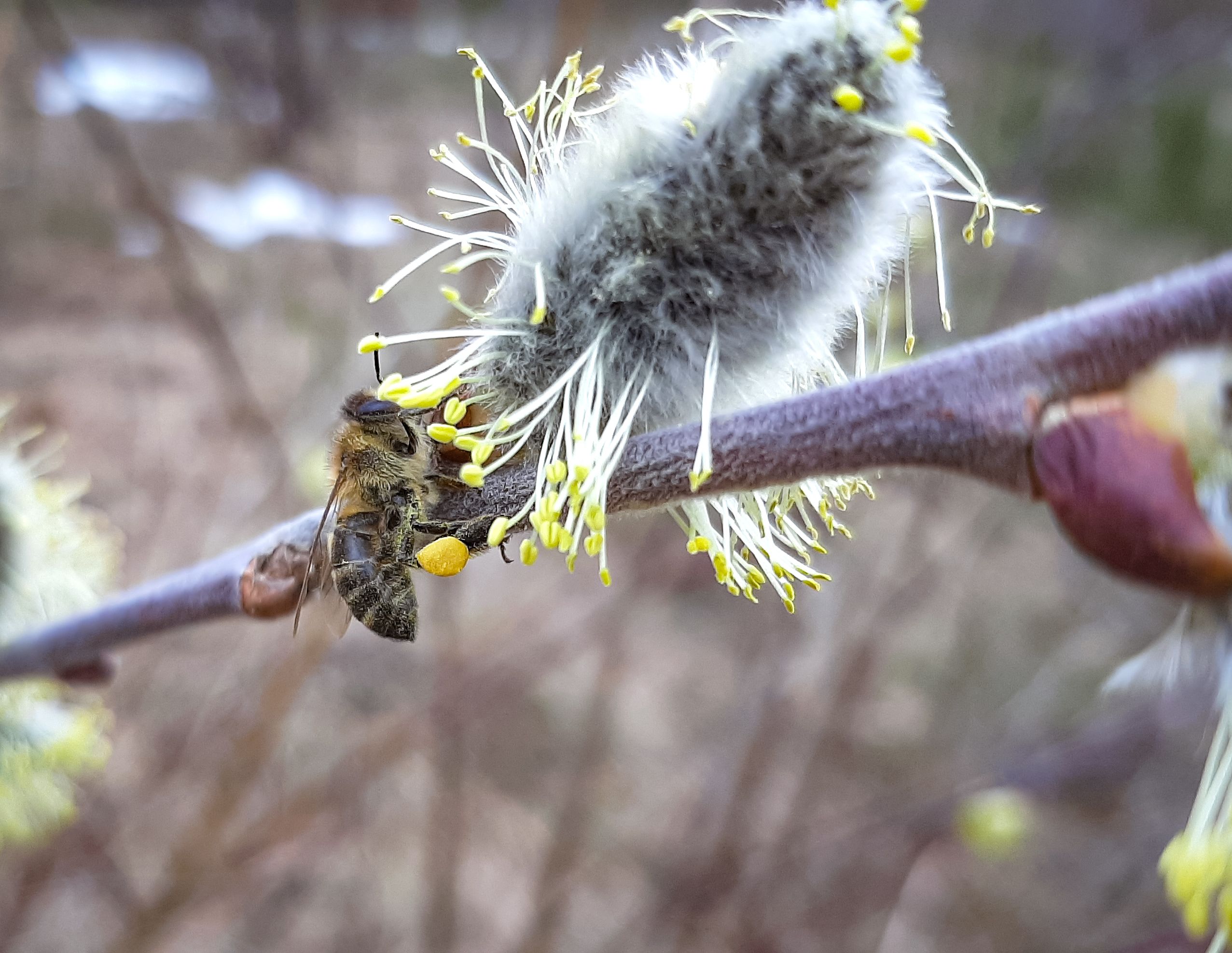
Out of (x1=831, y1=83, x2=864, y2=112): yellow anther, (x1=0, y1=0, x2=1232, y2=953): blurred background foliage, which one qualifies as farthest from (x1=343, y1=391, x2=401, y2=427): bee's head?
(x1=0, y1=0, x2=1232, y2=953): blurred background foliage

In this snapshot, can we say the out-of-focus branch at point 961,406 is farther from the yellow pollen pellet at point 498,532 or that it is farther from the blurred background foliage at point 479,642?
the blurred background foliage at point 479,642

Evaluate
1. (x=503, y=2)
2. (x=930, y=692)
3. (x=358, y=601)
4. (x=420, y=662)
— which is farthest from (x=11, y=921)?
(x=503, y=2)

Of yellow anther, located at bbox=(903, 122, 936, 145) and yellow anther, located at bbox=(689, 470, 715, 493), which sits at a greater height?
yellow anther, located at bbox=(903, 122, 936, 145)

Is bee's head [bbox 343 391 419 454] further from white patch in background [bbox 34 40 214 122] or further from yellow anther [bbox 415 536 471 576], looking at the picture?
white patch in background [bbox 34 40 214 122]

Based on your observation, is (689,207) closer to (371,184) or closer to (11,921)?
(11,921)

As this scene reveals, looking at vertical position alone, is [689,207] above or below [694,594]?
above

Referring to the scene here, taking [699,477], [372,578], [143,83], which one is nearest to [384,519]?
[372,578]

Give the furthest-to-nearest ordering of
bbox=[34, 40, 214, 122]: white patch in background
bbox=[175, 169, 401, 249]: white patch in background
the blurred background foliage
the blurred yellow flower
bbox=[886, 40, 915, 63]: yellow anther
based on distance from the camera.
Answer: bbox=[34, 40, 214, 122]: white patch in background → bbox=[175, 169, 401, 249]: white patch in background → the blurred background foliage → the blurred yellow flower → bbox=[886, 40, 915, 63]: yellow anther
